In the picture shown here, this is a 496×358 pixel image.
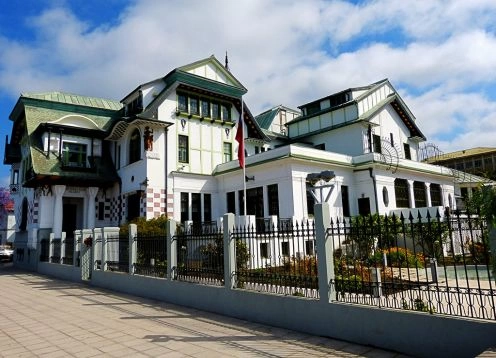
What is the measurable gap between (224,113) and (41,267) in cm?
1397

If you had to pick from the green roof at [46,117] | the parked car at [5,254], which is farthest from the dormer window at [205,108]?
the parked car at [5,254]

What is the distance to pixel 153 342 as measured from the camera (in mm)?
6766

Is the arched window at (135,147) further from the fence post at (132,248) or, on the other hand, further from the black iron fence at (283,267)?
the black iron fence at (283,267)

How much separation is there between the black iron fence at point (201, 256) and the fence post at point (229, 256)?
39 centimetres

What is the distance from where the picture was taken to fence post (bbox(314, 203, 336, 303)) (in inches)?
272

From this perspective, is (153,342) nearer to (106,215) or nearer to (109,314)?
(109,314)

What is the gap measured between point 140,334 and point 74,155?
63.0ft

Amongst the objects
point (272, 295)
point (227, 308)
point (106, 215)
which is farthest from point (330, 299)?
point (106, 215)

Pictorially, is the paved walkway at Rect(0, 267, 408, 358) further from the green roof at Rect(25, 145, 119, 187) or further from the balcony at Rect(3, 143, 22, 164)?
the balcony at Rect(3, 143, 22, 164)

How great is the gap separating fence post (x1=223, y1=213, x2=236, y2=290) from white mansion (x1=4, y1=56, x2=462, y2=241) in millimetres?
Result: 10225

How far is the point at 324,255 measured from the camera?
22.8 ft

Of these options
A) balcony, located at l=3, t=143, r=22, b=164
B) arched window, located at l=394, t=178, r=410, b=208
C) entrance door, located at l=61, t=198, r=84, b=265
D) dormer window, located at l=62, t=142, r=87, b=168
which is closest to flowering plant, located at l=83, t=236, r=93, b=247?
dormer window, located at l=62, t=142, r=87, b=168

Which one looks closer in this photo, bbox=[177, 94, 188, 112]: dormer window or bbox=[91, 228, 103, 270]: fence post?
bbox=[91, 228, 103, 270]: fence post

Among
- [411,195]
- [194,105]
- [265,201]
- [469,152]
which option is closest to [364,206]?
[411,195]
